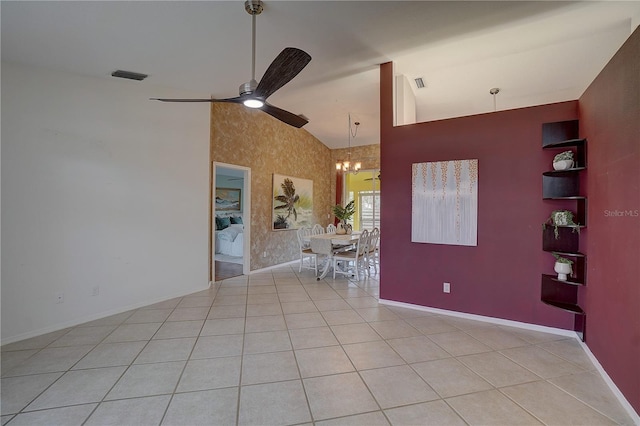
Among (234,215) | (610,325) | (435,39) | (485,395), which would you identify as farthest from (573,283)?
(234,215)

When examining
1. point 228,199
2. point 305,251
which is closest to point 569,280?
point 305,251

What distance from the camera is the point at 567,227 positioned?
9.04 feet

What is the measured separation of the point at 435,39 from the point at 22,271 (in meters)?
4.99

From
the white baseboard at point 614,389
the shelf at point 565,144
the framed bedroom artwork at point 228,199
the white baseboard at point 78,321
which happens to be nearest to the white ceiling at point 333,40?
the shelf at point 565,144

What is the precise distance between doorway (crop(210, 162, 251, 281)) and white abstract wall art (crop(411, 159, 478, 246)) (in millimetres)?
3257

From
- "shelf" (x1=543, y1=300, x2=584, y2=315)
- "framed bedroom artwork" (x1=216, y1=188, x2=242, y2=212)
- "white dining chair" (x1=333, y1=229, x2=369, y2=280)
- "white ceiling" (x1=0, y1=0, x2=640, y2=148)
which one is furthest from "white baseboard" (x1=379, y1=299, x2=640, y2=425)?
"framed bedroom artwork" (x1=216, y1=188, x2=242, y2=212)

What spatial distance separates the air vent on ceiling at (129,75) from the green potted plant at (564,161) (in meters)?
4.77

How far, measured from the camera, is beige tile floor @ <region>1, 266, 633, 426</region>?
179 centimetres

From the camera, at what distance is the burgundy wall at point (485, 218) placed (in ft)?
9.87

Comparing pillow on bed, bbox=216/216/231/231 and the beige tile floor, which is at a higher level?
pillow on bed, bbox=216/216/231/231

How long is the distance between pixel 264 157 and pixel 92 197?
10.4ft

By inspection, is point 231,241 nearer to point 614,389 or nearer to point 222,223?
point 222,223

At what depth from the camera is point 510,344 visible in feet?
8.89

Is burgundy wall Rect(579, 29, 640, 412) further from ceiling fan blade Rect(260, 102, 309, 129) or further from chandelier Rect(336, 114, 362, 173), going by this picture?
chandelier Rect(336, 114, 362, 173)
